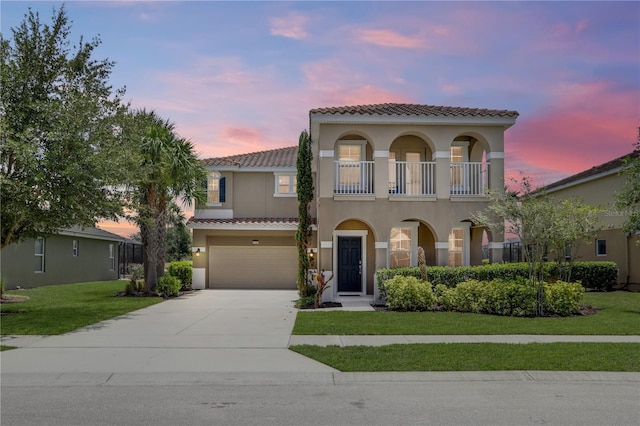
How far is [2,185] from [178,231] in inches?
1304

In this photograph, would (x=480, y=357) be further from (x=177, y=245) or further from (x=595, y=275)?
(x=177, y=245)

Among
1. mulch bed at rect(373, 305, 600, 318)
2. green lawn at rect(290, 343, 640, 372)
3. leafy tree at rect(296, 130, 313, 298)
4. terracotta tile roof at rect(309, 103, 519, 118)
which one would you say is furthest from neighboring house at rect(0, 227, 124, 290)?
green lawn at rect(290, 343, 640, 372)

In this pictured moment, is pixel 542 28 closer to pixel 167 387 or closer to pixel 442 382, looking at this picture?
pixel 442 382

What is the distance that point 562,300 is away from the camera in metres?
15.5

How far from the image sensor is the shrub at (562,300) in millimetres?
15492

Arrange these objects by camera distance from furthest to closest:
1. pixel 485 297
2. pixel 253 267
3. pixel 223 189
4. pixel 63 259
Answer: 1. pixel 63 259
2. pixel 223 189
3. pixel 253 267
4. pixel 485 297

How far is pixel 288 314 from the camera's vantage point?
643 inches

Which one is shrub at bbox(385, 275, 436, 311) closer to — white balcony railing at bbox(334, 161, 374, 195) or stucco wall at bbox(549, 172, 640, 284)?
white balcony railing at bbox(334, 161, 374, 195)

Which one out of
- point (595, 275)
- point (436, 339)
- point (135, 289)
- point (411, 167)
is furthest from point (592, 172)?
point (135, 289)

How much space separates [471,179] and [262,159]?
12448 mm

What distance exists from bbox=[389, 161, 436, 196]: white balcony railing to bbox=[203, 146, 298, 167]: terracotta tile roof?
8.31 meters

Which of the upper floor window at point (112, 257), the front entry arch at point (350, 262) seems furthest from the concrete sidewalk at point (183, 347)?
the upper floor window at point (112, 257)

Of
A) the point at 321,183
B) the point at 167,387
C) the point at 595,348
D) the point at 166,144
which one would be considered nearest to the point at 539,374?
the point at 595,348

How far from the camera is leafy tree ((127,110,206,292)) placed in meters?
22.5
